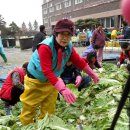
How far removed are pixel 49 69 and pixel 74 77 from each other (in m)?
2.75

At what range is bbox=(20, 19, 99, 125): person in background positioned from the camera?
3064 mm

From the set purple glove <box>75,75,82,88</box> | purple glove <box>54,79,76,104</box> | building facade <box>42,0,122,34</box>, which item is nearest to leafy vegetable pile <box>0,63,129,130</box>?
purple glove <box>75,75,82,88</box>

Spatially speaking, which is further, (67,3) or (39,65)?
(67,3)

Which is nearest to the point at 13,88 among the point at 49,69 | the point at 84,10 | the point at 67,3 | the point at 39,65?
the point at 39,65

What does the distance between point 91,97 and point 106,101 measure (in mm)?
611

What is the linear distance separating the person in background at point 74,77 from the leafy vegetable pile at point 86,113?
30cm

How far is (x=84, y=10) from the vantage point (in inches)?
1940

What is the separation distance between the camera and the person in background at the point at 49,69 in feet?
10.1

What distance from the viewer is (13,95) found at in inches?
195

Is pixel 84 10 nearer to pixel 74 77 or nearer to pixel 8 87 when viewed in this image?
pixel 74 77

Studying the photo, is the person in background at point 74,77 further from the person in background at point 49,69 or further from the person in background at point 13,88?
the person in background at point 49,69

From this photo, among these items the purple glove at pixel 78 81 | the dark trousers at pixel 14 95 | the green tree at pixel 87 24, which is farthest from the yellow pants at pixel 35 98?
the green tree at pixel 87 24

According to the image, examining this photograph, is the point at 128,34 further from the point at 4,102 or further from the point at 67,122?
the point at 67,122

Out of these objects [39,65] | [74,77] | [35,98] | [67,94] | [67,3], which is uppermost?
[67,3]
